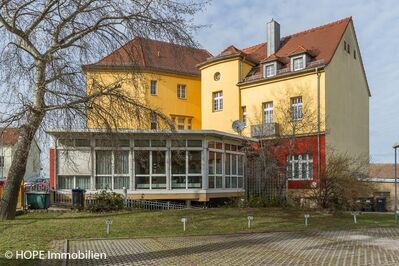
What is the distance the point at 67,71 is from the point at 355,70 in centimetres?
2662

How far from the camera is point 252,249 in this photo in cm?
1155

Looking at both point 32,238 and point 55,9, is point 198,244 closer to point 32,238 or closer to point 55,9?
point 32,238

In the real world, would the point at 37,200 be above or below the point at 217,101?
below

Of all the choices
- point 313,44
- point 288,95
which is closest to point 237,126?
point 288,95

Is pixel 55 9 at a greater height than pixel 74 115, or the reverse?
pixel 55 9

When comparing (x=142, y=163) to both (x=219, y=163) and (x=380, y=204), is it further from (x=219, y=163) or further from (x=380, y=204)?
(x=380, y=204)

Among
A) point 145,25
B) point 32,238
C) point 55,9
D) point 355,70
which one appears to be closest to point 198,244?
point 32,238

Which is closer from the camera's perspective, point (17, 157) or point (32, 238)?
point (32, 238)

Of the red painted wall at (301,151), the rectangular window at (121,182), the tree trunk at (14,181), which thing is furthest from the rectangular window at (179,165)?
the tree trunk at (14,181)

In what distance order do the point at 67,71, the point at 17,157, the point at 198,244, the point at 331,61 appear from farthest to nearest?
the point at 331,61 → the point at 17,157 → the point at 67,71 → the point at 198,244

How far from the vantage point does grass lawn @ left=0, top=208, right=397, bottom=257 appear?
13.3m

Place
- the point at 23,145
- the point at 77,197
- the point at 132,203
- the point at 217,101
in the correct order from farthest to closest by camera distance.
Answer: the point at 217,101
the point at 132,203
the point at 77,197
the point at 23,145

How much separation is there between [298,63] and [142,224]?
65.2 feet

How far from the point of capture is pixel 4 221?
1680cm
